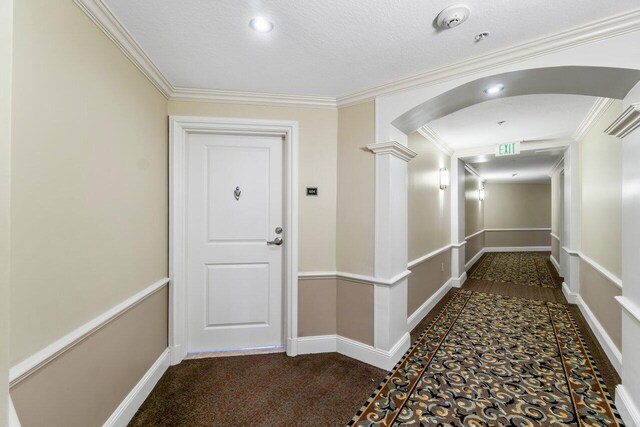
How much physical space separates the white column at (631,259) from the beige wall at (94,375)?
2955mm

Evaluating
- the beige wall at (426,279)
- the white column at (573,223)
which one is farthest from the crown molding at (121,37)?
the white column at (573,223)

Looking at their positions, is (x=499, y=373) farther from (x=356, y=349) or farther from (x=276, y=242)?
(x=276, y=242)

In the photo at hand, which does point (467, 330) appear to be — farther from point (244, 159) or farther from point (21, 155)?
point (21, 155)

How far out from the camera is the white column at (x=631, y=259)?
1618 millimetres

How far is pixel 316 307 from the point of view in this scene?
2.66 meters

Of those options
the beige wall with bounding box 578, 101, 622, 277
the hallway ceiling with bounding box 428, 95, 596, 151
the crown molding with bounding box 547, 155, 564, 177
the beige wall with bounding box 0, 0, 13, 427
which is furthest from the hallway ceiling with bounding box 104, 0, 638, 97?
the crown molding with bounding box 547, 155, 564, 177

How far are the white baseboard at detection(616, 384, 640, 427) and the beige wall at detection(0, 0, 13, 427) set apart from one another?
2.79 m

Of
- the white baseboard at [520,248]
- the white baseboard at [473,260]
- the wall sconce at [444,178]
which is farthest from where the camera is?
the white baseboard at [520,248]

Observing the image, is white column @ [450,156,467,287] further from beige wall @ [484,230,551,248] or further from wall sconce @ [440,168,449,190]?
beige wall @ [484,230,551,248]

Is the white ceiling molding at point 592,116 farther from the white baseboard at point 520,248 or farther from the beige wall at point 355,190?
the white baseboard at point 520,248

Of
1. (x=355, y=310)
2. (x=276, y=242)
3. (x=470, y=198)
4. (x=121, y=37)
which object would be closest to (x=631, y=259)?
(x=355, y=310)

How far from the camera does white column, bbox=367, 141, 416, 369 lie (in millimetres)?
2389

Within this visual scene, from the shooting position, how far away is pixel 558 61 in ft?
5.60

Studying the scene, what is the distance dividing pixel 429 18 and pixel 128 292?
95.5 inches
